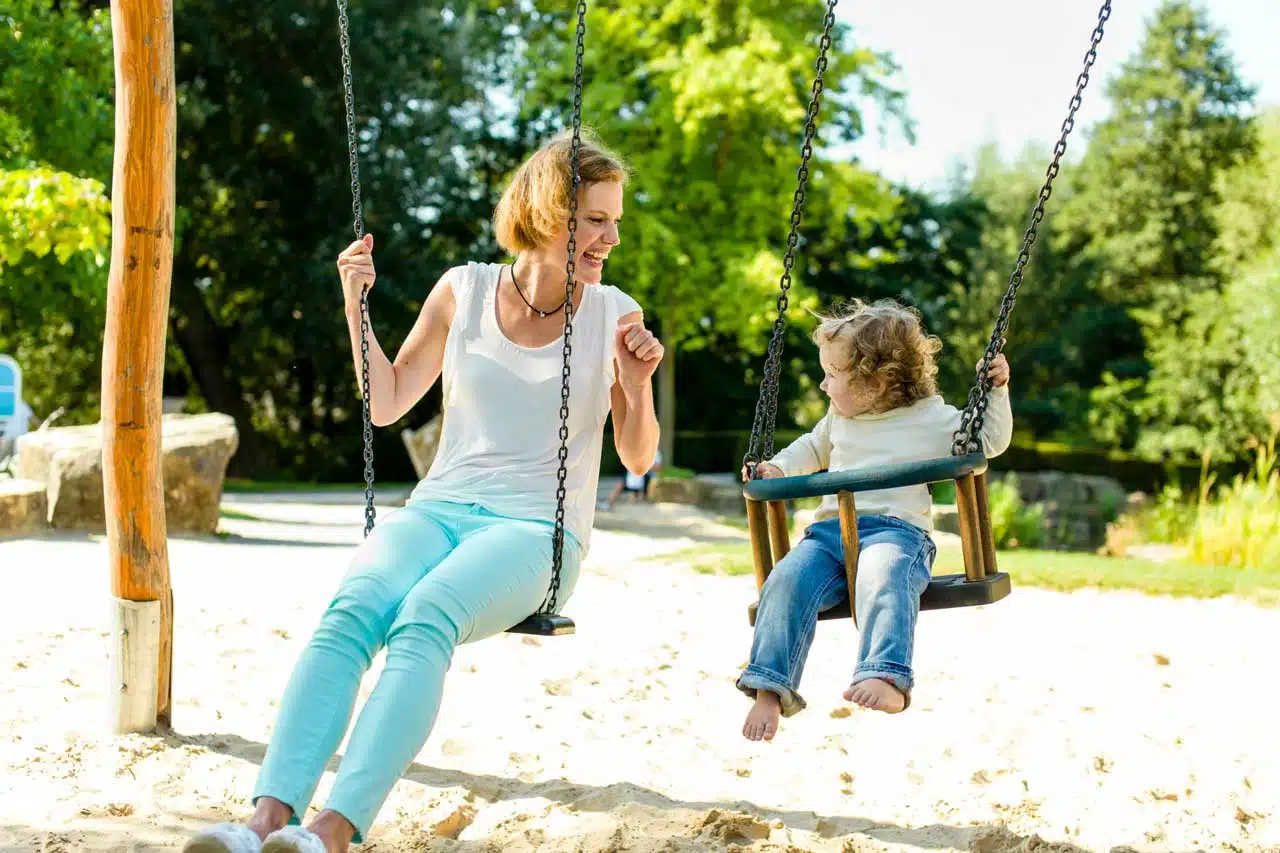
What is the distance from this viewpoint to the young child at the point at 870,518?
111 inches

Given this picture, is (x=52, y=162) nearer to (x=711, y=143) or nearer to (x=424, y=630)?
(x=711, y=143)

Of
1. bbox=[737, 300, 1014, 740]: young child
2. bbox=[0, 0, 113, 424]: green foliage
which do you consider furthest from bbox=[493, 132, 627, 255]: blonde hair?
bbox=[0, 0, 113, 424]: green foliage

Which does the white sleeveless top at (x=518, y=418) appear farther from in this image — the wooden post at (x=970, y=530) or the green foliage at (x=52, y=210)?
the green foliage at (x=52, y=210)

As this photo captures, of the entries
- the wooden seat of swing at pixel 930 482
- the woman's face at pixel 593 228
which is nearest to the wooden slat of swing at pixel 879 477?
the wooden seat of swing at pixel 930 482

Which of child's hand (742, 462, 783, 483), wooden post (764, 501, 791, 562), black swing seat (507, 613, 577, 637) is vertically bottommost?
black swing seat (507, 613, 577, 637)

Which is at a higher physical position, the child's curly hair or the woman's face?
the woman's face

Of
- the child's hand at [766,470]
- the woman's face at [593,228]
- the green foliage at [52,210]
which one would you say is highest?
the green foliage at [52,210]

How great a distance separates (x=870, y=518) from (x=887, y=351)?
0.42 m

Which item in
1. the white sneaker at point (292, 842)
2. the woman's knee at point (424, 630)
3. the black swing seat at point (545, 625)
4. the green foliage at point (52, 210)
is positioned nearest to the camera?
the white sneaker at point (292, 842)

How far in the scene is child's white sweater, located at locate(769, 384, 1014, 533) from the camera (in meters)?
3.17

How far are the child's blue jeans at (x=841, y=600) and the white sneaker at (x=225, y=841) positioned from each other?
42.7 inches

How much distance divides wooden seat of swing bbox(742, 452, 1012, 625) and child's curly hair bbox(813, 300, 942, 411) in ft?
1.22

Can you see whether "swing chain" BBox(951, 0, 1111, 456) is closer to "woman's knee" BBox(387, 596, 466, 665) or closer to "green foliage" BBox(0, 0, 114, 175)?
"woman's knee" BBox(387, 596, 466, 665)

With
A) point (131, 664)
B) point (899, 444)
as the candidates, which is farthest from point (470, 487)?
point (131, 664)
